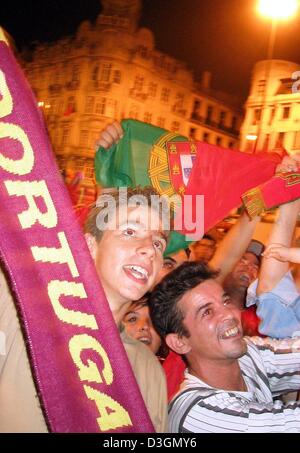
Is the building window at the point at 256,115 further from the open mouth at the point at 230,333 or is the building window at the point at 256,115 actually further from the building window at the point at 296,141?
the open mouth at the point at 230,333

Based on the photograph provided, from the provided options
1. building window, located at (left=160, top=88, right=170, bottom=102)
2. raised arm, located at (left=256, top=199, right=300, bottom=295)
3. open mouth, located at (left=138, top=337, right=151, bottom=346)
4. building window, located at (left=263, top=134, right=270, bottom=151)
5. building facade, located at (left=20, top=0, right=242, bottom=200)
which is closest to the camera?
raised arm, located at (left=256, top=199, right=300, bottom=295)


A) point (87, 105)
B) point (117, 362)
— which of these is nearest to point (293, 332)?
point (117, 362)

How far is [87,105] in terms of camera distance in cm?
431

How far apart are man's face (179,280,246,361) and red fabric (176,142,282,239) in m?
0.29

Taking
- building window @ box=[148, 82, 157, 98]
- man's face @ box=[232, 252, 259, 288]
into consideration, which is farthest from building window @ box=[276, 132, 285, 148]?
building window @ box=[148, 82, 157, 98]

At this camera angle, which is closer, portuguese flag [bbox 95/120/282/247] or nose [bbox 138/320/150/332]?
portuguese flag [bbox 95/120/282/247]

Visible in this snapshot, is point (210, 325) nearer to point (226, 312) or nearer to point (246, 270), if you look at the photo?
point (226, 312)

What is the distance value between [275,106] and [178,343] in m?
1.26

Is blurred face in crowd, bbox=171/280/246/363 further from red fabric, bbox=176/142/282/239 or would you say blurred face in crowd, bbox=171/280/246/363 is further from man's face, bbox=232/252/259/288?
man's face, bbox=232/252/259/288

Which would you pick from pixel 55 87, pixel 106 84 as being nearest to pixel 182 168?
pixel 55 87

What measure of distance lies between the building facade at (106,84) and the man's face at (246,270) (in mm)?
818

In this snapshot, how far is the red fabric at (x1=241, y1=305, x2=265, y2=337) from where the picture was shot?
5.41 feet

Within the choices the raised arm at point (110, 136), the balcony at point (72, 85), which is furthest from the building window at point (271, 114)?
the balcony at point (72, 85)

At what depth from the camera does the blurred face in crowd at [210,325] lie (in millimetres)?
1201
